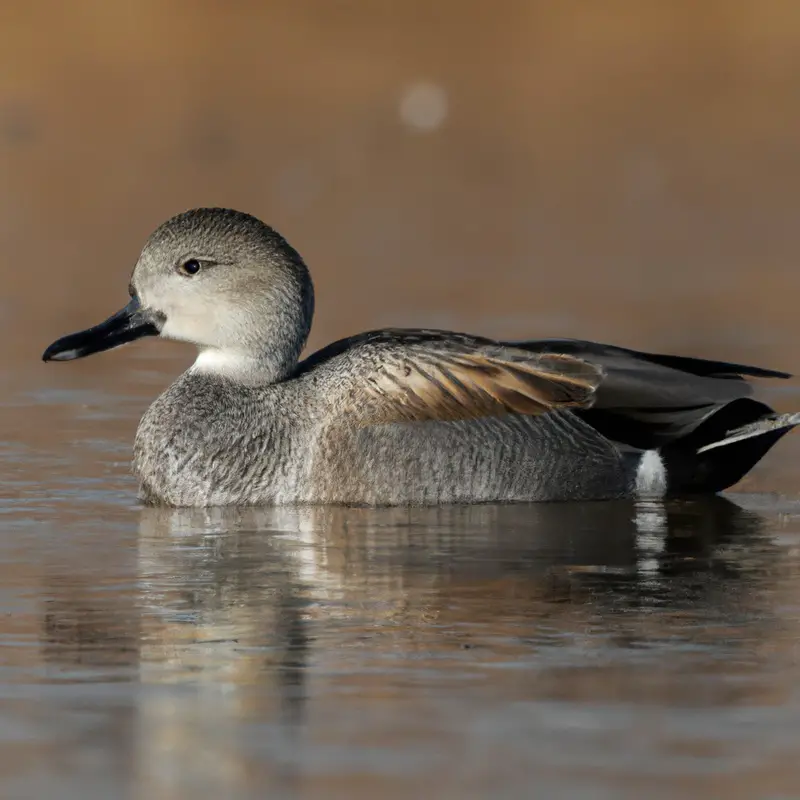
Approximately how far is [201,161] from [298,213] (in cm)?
197

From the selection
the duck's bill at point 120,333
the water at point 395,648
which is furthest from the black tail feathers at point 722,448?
the duck's bill at point 120,333

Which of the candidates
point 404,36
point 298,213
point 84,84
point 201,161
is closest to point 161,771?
point 298,213

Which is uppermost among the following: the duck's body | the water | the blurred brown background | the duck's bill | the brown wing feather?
the blurred brown background

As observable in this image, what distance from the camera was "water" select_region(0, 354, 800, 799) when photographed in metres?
5.18

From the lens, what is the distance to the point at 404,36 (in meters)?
22.1

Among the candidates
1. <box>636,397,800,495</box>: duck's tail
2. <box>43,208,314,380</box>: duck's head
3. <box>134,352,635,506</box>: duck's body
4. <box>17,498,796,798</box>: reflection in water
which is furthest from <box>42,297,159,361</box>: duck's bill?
<box>636,397,800,495</box>: duck's tail

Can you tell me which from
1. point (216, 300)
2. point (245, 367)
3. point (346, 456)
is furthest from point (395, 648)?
point (216, 300)

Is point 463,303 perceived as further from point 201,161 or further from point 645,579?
point 645,579

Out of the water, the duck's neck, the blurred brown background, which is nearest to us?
the water

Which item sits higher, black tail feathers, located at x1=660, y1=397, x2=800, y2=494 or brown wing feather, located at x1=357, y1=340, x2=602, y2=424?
brown wing feather, located at x1=357, y1=340, x2=602, y2=424

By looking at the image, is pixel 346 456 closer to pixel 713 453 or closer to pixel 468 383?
pixel 468 383

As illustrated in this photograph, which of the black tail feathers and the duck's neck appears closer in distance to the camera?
the black tail feathers

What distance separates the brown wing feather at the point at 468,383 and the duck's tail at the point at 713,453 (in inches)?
15.3

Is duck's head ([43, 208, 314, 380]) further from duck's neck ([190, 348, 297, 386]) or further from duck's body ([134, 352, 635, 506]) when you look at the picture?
duck's body ([134, 352, 635, 506])
